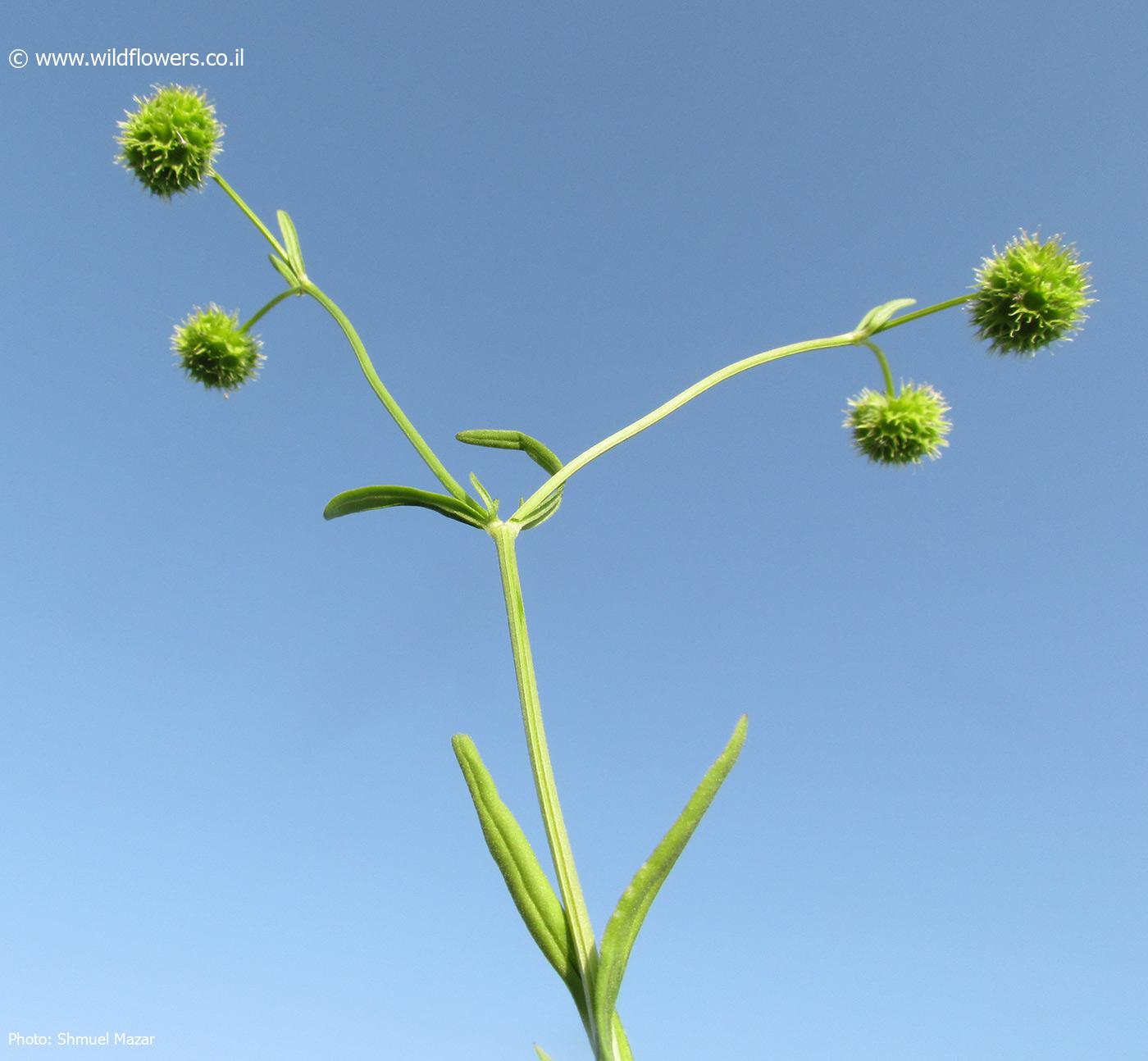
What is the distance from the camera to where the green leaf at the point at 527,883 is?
150 centimetres

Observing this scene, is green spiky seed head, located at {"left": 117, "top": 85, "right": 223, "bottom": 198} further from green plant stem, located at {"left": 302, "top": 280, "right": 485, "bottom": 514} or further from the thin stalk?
the thin stalk

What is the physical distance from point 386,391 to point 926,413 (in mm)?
1555

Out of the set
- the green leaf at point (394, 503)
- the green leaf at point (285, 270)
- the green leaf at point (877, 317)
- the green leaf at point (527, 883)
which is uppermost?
the green leaf at point (877, 317)

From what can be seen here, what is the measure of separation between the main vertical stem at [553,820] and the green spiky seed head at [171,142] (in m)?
1.95

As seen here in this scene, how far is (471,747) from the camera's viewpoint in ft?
5.69

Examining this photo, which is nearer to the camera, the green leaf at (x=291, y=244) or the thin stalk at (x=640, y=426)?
the thin stalk at (x=640, y=426)

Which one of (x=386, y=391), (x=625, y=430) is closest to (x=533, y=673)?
(x=625, y=430)

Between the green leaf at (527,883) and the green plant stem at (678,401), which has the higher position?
the green plant stem at (678,401)

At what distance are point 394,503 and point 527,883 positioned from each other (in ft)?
2.96

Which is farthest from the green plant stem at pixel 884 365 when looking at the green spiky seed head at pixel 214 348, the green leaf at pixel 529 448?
the green spiky seed head at pixel 214 348

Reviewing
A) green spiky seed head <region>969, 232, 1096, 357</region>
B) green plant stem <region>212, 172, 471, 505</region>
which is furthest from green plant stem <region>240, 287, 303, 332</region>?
green spiky seed head <region>969, 232, 1096, 357</region>

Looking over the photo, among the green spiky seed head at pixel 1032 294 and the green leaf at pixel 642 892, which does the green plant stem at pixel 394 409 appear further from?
the green spiky seed head at pixel 1032 294

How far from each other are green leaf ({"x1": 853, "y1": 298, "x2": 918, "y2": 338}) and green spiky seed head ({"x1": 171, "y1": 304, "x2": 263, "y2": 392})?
5.88 ft

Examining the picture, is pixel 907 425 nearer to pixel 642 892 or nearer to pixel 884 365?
pixel 884 365
